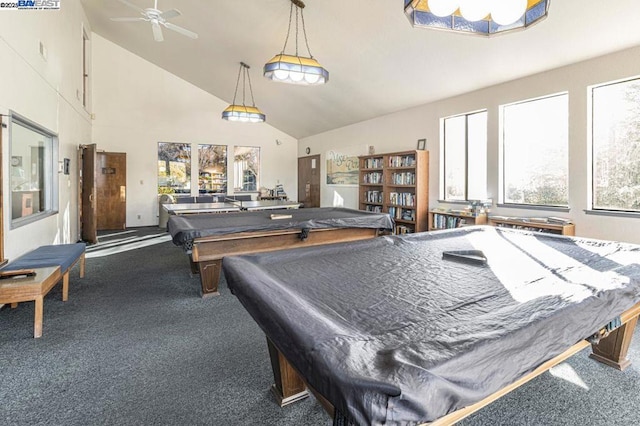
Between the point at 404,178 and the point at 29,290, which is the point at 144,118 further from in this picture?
the point at 29,290

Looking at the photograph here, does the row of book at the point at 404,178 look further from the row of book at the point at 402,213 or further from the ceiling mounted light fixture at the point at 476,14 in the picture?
the ceiling mounted light fixture at the point at 476,14

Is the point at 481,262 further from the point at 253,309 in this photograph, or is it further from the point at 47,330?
the point at 47,330

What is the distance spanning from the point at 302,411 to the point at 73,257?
10.2ft

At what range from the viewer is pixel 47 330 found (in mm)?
2701

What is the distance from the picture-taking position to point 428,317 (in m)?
1.18

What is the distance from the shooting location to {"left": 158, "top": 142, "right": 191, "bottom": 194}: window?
29.6ft

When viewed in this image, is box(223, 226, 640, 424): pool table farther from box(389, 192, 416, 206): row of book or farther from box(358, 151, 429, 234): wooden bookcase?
box(389, 192, 416, 206): row of book

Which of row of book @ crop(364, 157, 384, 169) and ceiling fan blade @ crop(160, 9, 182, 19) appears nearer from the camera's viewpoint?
ceiling fan blade @ crop(160, 9, 182, 19)

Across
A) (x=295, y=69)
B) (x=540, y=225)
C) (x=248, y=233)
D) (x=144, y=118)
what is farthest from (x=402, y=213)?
(x=144, y=118)

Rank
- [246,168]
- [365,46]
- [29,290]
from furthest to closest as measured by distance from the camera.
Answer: [246,168], [365,46], [29,290]

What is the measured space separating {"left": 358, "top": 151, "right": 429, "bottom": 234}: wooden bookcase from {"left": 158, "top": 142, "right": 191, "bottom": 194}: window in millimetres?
4939

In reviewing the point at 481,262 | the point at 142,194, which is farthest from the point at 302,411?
the point at 142,194

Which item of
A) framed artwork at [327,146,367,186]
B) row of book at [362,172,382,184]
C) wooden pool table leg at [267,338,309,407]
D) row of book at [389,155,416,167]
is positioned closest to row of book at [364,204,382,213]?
row of book at [362,172,382,184]

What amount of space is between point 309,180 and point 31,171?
270 inches
